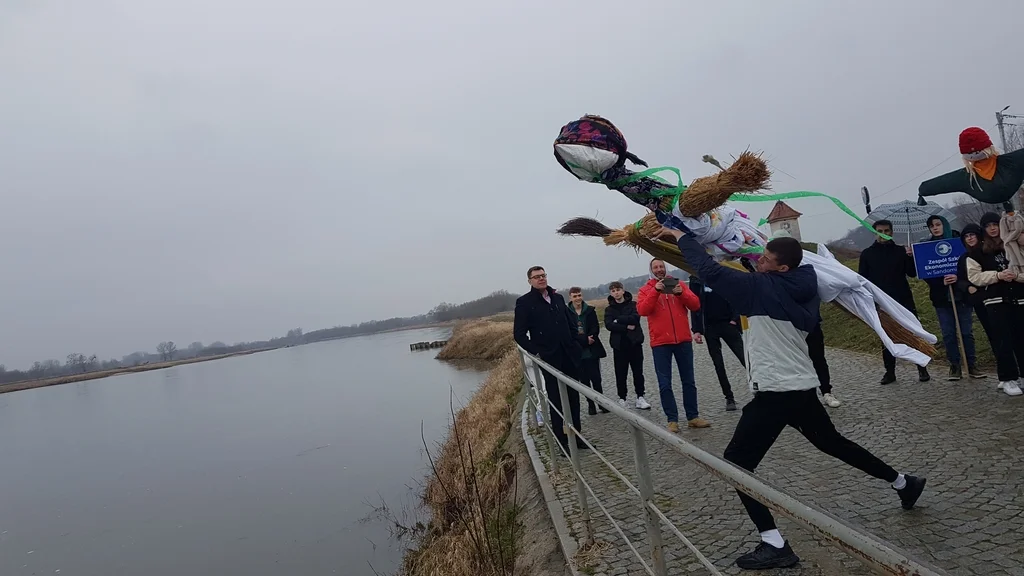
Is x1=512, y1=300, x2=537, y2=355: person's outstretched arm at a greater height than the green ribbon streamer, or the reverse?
the green ribbon streamer

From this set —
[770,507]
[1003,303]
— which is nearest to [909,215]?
[1003,303]

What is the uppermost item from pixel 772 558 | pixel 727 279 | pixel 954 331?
pixel 727 279

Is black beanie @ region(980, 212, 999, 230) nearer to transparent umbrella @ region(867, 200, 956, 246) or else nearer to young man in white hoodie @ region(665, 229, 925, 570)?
transparent umbrella @ region(867, 200, 956, 246)

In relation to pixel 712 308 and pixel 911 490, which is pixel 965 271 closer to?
pixel 712 308

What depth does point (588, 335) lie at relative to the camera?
6.99 metres

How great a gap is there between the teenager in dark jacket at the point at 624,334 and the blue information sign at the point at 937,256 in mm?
2716

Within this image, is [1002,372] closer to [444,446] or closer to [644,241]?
[644,241]

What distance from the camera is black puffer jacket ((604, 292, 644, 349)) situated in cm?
651

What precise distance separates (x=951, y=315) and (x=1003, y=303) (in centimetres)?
96

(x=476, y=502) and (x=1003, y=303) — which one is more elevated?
(x=1003, y=303)

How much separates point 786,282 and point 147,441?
888 inches

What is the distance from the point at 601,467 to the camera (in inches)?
187

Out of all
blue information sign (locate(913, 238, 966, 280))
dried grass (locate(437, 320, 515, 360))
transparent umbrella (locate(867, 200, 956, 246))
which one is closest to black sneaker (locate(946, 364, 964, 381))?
blue information sign (locate(913, 238, 966, 280))

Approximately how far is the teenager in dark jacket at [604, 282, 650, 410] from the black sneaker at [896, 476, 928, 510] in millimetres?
3473
